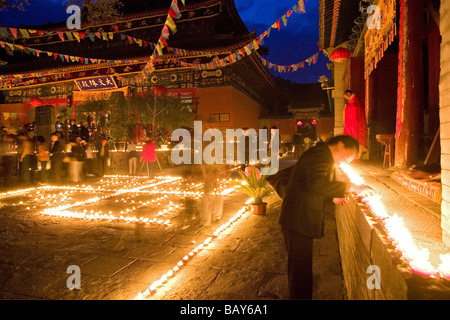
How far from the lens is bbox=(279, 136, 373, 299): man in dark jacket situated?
244 centimetres

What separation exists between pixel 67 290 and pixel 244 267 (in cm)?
200

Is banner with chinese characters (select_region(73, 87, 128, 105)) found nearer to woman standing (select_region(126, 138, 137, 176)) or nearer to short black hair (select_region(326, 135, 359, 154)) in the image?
woman standing (select_region(126, 138, 137, 176))

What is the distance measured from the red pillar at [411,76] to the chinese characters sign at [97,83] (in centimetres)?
1807

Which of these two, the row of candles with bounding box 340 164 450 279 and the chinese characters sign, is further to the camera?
the chinese characters sign

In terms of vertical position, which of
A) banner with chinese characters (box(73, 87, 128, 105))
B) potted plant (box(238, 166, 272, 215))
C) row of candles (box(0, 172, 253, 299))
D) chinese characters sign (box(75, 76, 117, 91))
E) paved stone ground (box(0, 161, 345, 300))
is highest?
chinese characters sign (box(75, 76, 117, 91))

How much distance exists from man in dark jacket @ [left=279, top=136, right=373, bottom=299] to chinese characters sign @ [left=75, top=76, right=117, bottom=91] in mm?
20185

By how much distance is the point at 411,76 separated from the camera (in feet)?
20.1

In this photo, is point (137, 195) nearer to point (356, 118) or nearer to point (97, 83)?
point (356, 118)

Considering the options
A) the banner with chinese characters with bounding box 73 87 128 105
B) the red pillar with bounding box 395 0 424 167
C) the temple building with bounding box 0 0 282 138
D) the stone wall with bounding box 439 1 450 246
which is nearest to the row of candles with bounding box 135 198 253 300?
the stone wall with bounding box 439 1 450 246

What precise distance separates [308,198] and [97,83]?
21382 millimetres

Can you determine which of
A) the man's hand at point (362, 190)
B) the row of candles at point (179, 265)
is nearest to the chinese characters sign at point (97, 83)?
the row of candles at point (179, 265)

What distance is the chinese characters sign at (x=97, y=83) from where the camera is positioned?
20.5 meters

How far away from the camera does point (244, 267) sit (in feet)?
12.6
